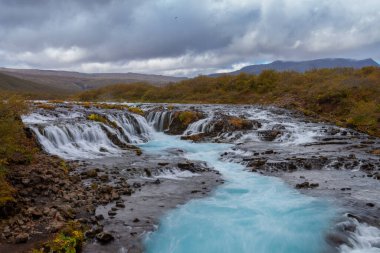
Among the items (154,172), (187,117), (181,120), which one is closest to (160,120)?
(181,120)

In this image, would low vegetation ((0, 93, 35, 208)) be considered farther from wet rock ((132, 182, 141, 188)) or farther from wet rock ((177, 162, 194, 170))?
wet rock ((177, 162, 194, 170))

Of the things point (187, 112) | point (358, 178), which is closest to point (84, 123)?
point (187, 112)

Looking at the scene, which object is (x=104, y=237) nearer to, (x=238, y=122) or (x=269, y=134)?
(x=269, y=134)

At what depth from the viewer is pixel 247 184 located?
1489 cm

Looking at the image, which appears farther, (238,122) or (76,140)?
(238,122)

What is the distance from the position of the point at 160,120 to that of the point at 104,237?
2424 cm

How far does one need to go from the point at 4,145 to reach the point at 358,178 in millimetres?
13351

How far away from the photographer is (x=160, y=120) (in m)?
33.0

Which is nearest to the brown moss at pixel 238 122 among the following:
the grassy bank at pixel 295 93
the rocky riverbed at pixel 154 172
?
the rocky riverbed at pixel 154 172

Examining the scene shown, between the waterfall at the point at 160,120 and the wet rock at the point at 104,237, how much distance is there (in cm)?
2315

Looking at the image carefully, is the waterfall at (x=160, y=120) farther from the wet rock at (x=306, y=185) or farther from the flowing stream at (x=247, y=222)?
the wet rock at (x=306, y=185)

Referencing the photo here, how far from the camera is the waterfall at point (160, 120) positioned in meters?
32.5

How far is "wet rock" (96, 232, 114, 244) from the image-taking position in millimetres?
8914

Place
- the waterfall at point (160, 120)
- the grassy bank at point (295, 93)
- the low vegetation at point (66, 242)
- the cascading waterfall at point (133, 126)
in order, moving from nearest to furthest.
Result: the low vegetation at point (66, 242) < the cascading waterfall at point (133, 126) < the waterfall at point (160, 120) < the grassy bank at point (295, 93)
